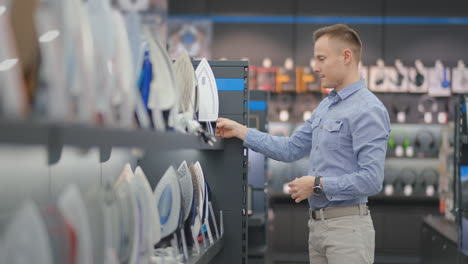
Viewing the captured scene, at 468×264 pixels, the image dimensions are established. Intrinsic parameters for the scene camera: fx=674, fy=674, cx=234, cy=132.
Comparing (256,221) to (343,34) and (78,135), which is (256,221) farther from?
(78,135)

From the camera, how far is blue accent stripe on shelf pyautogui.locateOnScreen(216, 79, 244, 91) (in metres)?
3.04

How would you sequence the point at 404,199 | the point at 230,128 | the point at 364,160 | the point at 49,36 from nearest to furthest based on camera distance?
1. the point at 49,36
2. the point at 364,160
3. the point at 230,128
4. the point at 404,199

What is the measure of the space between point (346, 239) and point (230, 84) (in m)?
0.88

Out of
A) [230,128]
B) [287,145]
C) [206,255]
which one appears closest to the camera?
[206,255]

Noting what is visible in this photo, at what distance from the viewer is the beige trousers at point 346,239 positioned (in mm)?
2623

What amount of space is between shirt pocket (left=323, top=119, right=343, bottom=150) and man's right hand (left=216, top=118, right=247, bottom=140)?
14.2 inches

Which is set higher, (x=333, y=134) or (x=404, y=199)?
(x=333, y=134)

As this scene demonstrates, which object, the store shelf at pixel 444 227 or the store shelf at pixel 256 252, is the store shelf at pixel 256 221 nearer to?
the store shelf at pixel 256 252

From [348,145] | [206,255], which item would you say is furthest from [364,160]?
[206,255]

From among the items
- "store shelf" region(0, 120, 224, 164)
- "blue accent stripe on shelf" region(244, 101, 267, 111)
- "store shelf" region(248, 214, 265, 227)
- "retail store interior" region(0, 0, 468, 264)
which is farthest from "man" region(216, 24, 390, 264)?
"blue accent stripe on shelf" region(244, 101, 267, 111)

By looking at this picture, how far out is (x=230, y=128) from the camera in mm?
2893

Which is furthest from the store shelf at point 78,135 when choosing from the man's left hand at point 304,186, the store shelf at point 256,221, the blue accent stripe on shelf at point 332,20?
the blue accent stripe on shelf at point 332,20

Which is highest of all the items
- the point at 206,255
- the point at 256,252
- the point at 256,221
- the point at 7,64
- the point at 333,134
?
the point at 7,64

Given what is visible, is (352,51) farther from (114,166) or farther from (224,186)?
(114,166)
